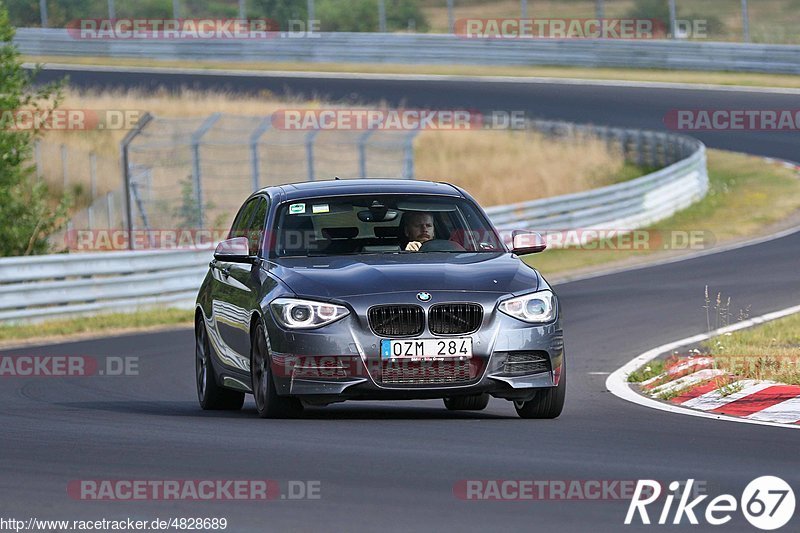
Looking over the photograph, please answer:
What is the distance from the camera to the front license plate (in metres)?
9.49

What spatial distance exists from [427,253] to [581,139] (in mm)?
28782

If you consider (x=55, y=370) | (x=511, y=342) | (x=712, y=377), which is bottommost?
(x=55, y=370)

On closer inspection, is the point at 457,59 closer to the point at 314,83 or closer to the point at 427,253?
the point at 314,83

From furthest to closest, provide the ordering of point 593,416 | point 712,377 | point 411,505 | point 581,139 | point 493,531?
point 581,139, point 712,377, point 593,416, point 411,505, point 493,531

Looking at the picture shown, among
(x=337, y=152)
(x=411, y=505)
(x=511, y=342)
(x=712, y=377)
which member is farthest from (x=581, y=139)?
(x=411, y=505)

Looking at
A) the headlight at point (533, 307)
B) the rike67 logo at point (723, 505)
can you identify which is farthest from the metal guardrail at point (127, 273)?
the rike67 logo at point (723, 505)

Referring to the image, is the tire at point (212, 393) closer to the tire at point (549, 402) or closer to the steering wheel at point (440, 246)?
the steering wheel at point (440, 246)

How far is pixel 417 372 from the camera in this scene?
952cm

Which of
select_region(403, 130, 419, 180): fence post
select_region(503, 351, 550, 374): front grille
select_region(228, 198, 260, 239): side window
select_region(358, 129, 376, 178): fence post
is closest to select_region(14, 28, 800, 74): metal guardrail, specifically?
select_region(403, 130, 419, 180): fence post

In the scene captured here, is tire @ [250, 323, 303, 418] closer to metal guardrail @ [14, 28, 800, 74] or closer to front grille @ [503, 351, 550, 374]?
front grille @ [503, 351, 550, 374]

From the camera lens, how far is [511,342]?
9.66m

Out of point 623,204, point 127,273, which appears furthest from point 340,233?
point 623,204

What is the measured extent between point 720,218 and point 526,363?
20978mm

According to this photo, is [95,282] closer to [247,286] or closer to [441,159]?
[247,286]
